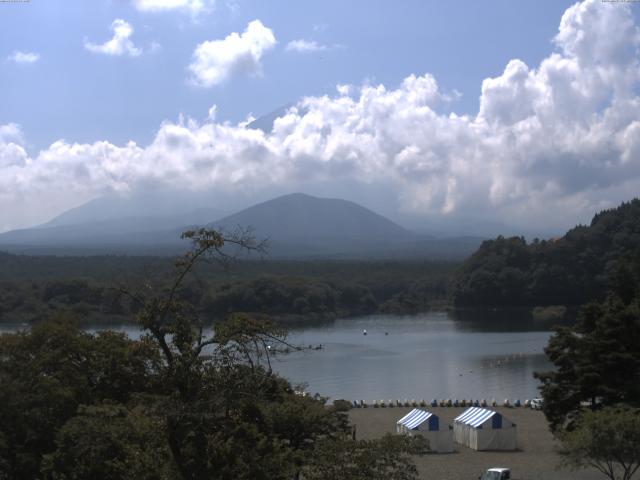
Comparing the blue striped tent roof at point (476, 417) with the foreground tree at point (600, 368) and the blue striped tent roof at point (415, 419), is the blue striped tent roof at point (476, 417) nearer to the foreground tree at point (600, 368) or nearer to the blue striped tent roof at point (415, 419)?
the blue striped tent roof at point (415, 419)

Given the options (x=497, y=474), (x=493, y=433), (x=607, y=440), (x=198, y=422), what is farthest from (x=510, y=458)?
(x=198, y=422)

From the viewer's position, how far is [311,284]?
49438 millimetres

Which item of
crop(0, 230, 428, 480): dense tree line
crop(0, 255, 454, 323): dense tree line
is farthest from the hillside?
crop(0, 230, 428, 480): dense tree line

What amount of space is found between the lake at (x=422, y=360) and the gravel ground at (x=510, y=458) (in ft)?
9.64

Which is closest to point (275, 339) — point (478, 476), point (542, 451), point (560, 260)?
point (478, 476)

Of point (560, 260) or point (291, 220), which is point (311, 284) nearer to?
point (560, 260)

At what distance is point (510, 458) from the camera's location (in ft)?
44.8

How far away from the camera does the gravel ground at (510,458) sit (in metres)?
12.3

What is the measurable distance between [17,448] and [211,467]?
4.06 m

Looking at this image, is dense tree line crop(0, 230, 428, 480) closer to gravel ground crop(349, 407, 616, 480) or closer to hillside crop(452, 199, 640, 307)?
gravel ground crop(349, 407, 616, 480)

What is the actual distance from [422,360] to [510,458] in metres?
16.2

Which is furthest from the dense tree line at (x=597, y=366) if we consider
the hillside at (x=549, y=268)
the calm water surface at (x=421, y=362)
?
the hillside at (x=549, y=268)

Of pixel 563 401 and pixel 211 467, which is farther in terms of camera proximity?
pixel 563 401

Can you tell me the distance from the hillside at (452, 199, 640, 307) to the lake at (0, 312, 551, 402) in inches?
265
